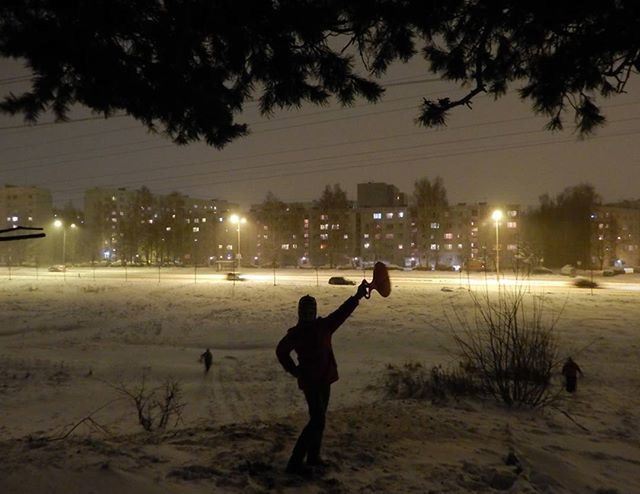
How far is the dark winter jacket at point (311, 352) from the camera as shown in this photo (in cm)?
442

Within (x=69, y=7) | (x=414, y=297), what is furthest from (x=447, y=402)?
(x=414, y=297)

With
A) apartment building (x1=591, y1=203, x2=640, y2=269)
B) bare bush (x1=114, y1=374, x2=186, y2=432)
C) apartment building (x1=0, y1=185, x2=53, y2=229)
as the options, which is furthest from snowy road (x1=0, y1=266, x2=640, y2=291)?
apartment building (x1=0, y1=185, x2=53, y2=229)

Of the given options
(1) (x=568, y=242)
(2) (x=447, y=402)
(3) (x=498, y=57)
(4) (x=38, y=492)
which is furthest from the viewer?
(1) (x=568, y=242)

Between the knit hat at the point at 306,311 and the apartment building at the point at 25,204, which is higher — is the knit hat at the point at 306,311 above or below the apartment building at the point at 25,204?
below

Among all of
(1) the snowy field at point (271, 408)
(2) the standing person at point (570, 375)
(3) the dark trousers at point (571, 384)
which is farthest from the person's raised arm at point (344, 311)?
(3) the dark trousers at point (571, 384)

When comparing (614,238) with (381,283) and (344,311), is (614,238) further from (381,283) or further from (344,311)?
(344,311)

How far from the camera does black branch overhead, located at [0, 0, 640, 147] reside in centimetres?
384

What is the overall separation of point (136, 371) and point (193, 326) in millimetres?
9389

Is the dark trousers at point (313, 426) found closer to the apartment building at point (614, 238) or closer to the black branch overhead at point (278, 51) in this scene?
the black branch overhead at point (278, 51)

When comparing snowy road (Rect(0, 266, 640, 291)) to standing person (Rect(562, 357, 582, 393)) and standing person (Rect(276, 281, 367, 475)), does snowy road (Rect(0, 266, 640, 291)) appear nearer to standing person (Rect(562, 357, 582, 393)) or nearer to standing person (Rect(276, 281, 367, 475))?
standing person (Rect(562, 357, 582, 393))

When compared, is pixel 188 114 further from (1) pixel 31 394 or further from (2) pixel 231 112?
(1) pixel 31 394

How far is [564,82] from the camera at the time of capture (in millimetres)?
4387

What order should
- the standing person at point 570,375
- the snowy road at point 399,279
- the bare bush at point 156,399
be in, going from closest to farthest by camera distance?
the bare bush at point 156,399 → the standing person at point 570,375 → the snowy road at point 399,279

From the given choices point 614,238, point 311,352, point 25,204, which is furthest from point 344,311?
point 25,204
